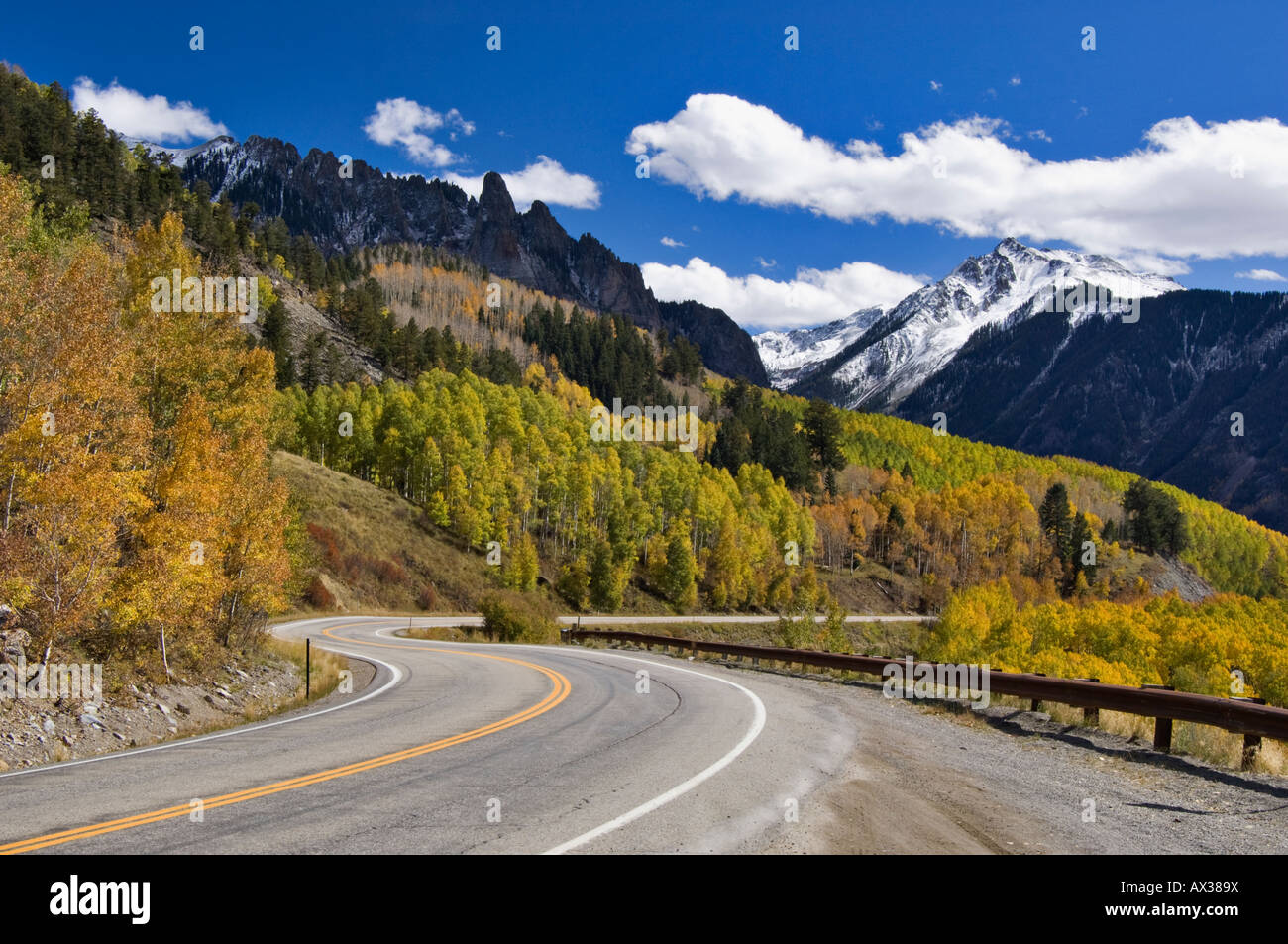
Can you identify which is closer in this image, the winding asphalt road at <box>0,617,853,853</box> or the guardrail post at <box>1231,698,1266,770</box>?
the winding asphalt road at <box>0,617,853,853</box>

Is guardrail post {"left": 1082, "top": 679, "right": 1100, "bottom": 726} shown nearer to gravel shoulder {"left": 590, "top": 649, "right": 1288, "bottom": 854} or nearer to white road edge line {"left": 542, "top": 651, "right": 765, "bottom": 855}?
gravel shoulder {"left": 590, "top": 649, "right": 1288, "bottom": 854}

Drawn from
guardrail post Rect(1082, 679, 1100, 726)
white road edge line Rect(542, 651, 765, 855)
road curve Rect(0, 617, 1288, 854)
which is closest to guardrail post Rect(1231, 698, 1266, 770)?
road curve Rect(0, 617, 1288, 854)

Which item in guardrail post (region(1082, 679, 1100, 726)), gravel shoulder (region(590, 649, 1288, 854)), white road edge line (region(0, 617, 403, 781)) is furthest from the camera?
guardrail post (region(1082, 679, 1100, 726))

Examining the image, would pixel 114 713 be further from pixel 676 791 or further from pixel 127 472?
pixel 676 791

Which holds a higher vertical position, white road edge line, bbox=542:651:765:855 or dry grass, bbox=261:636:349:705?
white road edge line, bbox=542:651:765:855

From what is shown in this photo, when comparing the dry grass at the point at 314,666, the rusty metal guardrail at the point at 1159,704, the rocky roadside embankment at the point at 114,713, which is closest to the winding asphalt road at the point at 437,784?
the rocky roadside embankment at the point at 114,713

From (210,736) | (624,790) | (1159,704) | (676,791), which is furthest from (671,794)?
(210,736)

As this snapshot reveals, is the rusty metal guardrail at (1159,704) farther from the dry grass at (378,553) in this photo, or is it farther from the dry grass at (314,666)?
the dry grass at (378,553)

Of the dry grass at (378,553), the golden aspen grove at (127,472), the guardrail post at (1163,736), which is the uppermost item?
the golden aspen grove at (127,472)

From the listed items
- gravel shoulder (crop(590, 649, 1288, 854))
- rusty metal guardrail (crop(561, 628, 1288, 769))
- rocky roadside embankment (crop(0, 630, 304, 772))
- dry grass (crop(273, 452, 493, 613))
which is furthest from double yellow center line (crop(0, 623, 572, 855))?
dry grass (crop(273, 452, 493, 613))

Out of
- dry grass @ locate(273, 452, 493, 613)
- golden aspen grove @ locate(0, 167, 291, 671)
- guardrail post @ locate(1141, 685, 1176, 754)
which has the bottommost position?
dry grass @ locate(273, 452, 493, 613)

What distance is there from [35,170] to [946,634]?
113m

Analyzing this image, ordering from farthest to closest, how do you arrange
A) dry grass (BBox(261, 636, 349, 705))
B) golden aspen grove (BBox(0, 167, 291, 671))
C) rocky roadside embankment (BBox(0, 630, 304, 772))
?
1. dry grass (BBox(261, 636, 349, 705))
2. golden aspen grove (BBox(0, 167, 291, 671))
3. rocky roadside embankment (BBox(0, 630, 304, 772))
